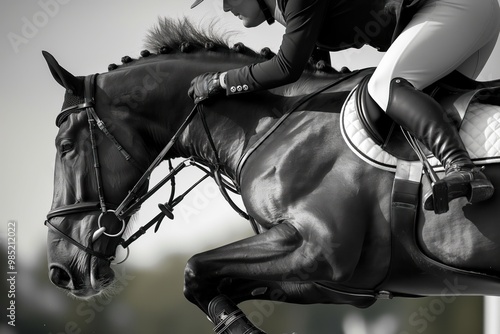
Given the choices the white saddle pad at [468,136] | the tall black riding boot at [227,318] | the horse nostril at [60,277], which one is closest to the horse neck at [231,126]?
the white saddle pad at [468,136]

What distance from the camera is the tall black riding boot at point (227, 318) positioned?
331cm

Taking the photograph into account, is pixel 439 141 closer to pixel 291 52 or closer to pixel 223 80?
pixel 291 52

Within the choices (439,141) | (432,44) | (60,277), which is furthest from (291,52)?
(60,277)

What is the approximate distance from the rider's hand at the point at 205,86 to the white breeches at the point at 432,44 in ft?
2.42

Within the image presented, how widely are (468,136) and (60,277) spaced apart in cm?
210

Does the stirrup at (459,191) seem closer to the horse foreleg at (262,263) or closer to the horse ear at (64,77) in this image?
the horse foreleg at (262,263)

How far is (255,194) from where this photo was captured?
11.3 feet

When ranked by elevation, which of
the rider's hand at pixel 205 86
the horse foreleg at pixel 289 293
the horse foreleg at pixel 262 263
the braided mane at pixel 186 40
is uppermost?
the braided mane at pixel 186 40

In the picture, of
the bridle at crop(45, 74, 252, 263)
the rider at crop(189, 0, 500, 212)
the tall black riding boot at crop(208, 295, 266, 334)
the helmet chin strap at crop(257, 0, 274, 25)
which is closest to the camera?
the rider at crop(189, 0, 500, 212)

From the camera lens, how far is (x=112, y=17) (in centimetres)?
674

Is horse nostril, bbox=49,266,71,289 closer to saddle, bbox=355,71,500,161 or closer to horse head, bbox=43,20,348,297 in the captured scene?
horse head, bbox=43,20,348,297

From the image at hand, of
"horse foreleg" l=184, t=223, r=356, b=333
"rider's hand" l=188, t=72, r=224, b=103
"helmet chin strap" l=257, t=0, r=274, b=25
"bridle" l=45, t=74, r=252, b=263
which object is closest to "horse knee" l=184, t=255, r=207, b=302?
"horse foreleg" l=184, t=223, r=356, b=333

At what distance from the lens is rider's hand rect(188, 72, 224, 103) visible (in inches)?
142

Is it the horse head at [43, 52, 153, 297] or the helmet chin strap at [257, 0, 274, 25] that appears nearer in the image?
the helmet chin strap at [257, 0, 274, 25]
